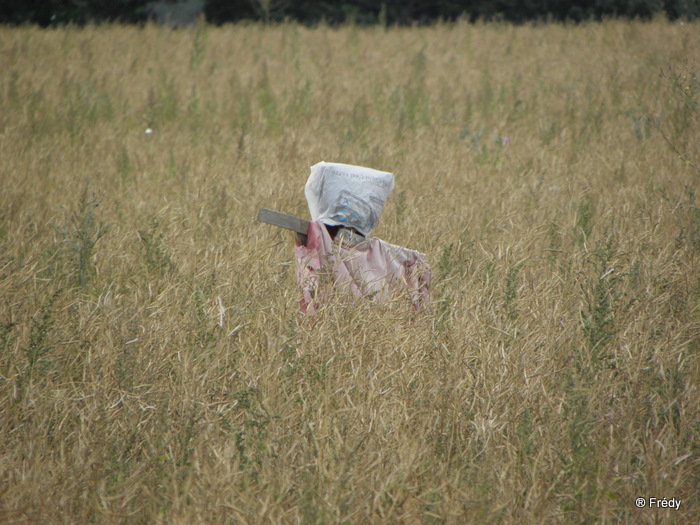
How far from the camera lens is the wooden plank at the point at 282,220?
7.50 feet

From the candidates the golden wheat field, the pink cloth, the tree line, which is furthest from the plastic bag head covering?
the tree line

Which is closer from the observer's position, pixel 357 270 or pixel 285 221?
pixel 285 221

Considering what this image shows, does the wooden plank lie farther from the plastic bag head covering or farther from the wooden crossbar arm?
the plastic bag head covering

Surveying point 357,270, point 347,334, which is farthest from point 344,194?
point 347,334

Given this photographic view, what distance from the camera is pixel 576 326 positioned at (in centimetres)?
265

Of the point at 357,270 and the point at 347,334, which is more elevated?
the point at 357,270

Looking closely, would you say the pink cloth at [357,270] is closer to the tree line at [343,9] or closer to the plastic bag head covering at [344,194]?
the plastic bag head covering at [344,194]

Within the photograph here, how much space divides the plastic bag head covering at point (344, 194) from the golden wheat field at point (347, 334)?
0.36m

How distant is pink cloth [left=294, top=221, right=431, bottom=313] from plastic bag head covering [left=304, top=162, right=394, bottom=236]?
8cm

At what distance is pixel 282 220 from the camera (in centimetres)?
239

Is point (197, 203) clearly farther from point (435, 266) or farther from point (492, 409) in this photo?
point (492, 409)

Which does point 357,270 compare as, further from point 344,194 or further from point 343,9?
point 343,9

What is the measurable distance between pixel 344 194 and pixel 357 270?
0.31m

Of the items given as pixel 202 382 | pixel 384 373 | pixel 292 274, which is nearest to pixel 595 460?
pixel 384 373
